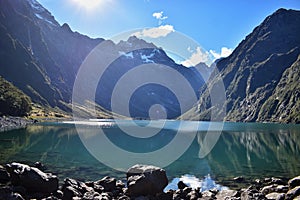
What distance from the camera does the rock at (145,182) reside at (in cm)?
3055

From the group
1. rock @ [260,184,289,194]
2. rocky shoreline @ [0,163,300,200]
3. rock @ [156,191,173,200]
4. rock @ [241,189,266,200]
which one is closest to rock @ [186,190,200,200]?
rocky shoreline @ [0,163,300,200]

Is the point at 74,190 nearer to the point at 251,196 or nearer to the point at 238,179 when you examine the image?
the point at 251,196

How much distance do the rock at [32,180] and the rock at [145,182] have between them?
787cm

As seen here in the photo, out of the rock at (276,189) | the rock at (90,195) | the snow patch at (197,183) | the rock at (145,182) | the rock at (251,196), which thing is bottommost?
the snow patch at (197,183)

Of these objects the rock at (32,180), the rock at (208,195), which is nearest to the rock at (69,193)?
the rock at (32,180)

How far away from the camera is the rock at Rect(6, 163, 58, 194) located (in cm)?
2953

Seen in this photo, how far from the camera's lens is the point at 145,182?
1211 inches

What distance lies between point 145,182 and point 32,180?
11.3m

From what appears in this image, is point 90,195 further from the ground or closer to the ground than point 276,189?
further from the ground

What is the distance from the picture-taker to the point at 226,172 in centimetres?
5084

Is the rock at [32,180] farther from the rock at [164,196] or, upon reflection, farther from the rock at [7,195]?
the rock at [164,196]

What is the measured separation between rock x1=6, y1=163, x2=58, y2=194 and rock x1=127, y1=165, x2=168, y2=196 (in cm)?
787

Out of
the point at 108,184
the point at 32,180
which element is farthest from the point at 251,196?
the point at 32,180

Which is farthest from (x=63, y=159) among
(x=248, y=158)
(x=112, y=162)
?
(x=248, y=158)
